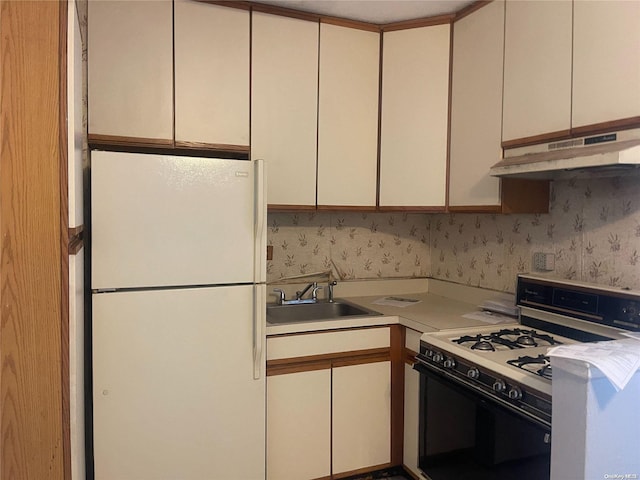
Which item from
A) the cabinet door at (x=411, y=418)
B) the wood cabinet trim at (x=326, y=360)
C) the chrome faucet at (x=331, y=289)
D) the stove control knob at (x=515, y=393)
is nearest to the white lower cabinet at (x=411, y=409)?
the cabinet door at (x=411, y=418)

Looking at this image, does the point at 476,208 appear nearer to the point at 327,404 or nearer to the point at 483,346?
the point at 483,346

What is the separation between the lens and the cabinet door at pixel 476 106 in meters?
2.23

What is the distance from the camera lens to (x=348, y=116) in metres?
2.61

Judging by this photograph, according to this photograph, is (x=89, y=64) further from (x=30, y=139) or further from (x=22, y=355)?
(x=22, y=355)

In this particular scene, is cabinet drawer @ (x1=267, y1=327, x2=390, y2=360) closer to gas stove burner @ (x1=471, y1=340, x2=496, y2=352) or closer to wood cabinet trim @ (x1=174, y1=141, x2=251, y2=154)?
gas stove burner @ (x1=471, y1=340, x2=496, y2=352)

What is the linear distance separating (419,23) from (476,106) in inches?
23.4

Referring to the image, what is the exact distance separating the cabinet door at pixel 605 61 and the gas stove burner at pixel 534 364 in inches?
35.0

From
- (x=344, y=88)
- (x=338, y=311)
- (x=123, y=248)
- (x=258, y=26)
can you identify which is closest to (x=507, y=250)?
(x=338, y=311)

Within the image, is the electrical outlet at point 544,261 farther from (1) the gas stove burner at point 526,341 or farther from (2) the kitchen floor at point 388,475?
(2) the kitchen floor at point 388,475

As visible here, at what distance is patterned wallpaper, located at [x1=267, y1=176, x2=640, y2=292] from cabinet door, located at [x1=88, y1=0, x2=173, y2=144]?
3.00 ft

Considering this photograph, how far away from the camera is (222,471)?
204 cm

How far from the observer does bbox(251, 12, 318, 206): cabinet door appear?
240 cm

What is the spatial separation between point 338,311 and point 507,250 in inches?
39.8

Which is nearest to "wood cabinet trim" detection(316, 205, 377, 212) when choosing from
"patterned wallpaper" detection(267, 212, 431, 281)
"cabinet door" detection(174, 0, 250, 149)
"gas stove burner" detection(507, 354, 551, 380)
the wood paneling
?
"patterned wallpaper" detection(267, 212, 431, 281)
